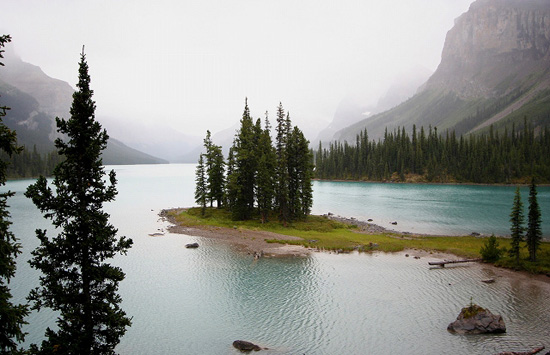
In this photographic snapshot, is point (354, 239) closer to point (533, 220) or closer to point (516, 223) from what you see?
point (516, 223)

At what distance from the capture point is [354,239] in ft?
182

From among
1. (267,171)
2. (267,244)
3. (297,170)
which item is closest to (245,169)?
(267,171)

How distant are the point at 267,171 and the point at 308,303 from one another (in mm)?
35849

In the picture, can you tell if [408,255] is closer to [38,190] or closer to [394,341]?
[394,341]

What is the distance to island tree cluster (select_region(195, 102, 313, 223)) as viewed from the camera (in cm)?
6462

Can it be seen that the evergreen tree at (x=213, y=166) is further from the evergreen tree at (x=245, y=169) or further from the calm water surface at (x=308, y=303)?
the calm water surface at (x=308, y=303)

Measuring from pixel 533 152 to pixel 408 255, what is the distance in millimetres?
179446

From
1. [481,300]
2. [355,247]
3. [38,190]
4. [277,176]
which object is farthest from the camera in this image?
[277,176]

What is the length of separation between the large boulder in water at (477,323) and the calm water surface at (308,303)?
0.68 metres

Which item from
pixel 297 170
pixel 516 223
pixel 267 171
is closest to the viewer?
pixel 516 223

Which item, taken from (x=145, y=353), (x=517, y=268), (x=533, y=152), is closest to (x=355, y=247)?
(x=517, y=268)

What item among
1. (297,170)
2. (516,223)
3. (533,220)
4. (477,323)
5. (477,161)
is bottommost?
(477,323)

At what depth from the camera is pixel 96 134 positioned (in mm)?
16562

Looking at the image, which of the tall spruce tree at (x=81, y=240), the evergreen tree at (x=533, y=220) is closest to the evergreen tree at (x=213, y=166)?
the evergreen tree at (x=533, y=220)
